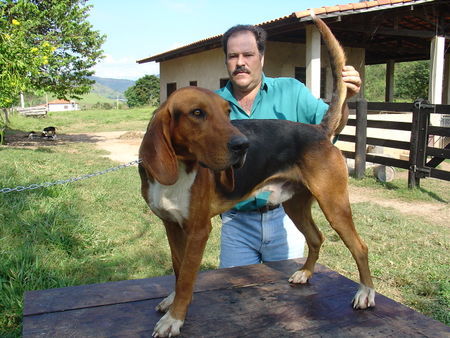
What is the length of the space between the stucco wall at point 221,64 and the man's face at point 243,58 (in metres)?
10.4

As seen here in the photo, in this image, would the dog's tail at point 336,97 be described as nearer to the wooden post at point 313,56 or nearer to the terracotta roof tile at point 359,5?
the terracotta roof tile at point 359,5

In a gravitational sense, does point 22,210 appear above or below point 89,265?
above

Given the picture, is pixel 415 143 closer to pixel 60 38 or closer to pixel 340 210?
pixel 340 210

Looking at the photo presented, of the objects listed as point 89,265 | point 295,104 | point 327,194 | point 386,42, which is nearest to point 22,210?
point 89,265

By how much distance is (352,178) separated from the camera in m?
9.36

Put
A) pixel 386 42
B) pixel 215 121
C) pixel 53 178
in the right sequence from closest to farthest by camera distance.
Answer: pixel 215 121 < pixel 53 178 < pixel 386 42

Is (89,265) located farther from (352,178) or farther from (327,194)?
(352,178)

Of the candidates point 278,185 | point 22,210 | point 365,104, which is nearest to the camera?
point 278,185

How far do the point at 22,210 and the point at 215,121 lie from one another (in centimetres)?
435

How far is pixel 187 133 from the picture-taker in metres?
1.87

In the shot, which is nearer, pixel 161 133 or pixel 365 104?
pixel 161 133

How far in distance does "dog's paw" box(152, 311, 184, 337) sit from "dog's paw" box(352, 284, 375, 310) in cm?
105

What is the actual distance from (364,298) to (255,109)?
1512 mm

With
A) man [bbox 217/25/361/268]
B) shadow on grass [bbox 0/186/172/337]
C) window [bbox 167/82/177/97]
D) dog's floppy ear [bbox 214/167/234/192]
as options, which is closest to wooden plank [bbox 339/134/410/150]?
shadow on grass [bbox 0/186/172/337]
